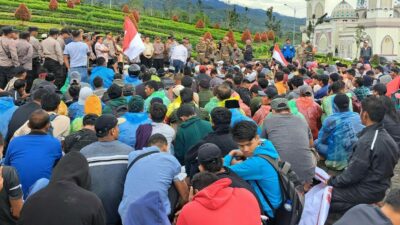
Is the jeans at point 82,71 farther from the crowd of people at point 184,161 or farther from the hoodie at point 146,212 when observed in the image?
the hoodie at point 146,212

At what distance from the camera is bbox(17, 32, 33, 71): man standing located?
12.1 m

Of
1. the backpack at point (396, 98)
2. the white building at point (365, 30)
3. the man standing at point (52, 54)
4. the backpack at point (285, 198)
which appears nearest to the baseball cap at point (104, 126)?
the backpack at point (285, 198)

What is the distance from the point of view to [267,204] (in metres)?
4.79

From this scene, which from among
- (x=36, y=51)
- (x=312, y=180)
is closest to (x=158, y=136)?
(x=312, y=180)

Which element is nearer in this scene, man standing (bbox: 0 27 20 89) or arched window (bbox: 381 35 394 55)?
man standing (bbox: 0 27 20 89)

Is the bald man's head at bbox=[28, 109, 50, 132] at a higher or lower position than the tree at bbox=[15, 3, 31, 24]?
lower

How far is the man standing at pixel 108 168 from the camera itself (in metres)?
4.91

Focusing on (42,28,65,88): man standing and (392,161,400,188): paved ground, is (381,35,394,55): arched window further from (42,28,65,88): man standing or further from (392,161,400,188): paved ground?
(392,161,400,188): paved ground

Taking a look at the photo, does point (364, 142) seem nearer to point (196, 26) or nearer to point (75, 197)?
point (75, 197)

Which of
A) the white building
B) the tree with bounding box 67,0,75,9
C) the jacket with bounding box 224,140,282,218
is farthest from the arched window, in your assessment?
the jacket with bounding box 224,140,282,218

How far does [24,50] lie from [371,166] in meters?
9.50

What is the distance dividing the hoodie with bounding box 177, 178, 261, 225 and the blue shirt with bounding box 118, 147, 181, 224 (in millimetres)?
952

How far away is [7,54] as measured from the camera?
38.9 feet

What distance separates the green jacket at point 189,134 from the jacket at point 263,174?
4.97ft
